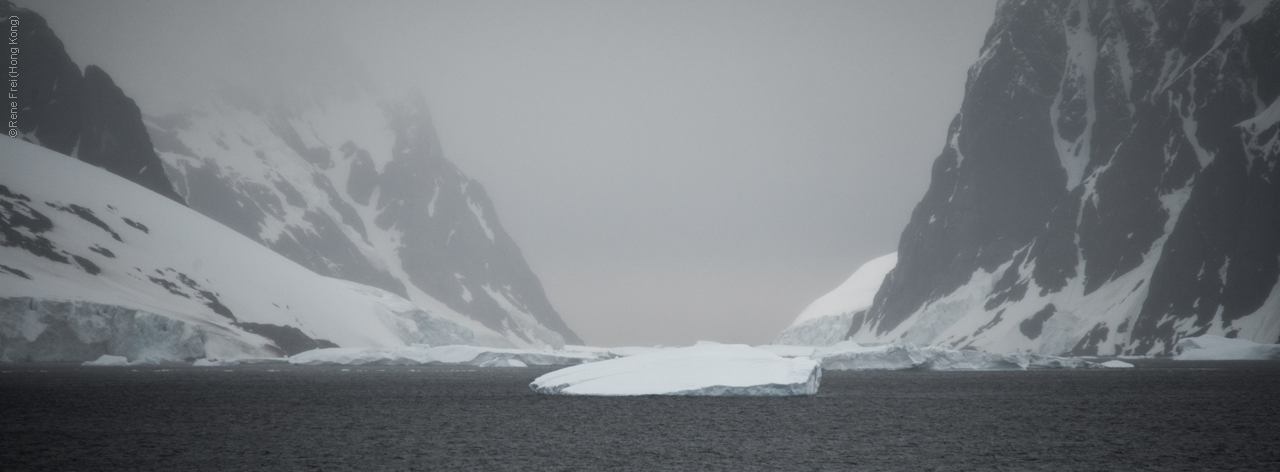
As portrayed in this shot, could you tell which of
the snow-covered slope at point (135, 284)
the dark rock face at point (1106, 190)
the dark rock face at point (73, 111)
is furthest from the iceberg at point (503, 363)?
the dark rock face at point (73, 111)

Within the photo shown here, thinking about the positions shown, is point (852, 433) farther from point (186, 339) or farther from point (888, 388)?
point (186, 339)

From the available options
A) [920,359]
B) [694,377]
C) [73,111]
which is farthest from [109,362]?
[73,111]

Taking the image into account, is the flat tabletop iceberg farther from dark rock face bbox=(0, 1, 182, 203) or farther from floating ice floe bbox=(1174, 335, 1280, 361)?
dark rock face bbox=(0, 1, 182, 203)

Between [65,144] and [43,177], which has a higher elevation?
[65,144]

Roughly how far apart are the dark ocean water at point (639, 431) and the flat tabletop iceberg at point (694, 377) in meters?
0.63

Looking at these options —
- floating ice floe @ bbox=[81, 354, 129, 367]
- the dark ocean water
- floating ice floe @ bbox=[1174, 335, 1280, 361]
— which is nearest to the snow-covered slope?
floating ice floe @ bbox=[81, 354, 129, 367]

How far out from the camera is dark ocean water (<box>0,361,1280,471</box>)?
1628 cm

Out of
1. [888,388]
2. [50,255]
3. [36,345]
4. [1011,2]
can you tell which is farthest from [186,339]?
[1011,2]

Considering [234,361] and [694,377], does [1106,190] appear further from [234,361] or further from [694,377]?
[694,377]

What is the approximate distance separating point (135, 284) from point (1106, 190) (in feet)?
458

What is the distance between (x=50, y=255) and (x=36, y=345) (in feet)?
74.5

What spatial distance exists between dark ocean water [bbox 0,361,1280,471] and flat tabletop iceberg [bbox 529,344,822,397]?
63cm

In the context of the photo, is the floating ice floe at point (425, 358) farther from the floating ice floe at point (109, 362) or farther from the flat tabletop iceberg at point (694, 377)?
the flat tabletop iceberg at point (694, 377)

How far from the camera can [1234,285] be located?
109625mm
